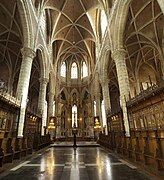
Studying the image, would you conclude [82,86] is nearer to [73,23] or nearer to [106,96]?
[73,23]

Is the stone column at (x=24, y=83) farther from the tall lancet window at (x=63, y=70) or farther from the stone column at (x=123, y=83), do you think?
the tall lancet window at (x=63, y=70)

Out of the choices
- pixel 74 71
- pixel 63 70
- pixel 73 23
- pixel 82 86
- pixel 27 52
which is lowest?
pixel 27 52

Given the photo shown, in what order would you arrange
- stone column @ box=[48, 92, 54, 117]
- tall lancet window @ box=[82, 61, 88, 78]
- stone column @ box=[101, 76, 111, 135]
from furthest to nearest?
tall lancet window @ box=[82, 61, 88, 78] < stone column @ box=[48, 92, 54, 117] < stone column @ box=[101, 76, 111, 135]

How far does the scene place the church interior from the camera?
19.9ft

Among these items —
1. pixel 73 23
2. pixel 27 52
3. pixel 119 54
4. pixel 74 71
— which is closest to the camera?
pixel 119 54

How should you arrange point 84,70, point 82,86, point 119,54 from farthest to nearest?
1. point 84,70
2. point 82,86
3. point 119,54

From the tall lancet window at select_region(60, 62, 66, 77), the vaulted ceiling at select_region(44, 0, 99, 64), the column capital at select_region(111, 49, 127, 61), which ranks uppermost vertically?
the vaulted ceiling at select_region(44, 0, 99, 64)

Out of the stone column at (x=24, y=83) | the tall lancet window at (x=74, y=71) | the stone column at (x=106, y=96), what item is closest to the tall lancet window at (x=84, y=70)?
the tall lancet window at (x=74, y=71)

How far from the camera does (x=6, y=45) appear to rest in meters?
17.9

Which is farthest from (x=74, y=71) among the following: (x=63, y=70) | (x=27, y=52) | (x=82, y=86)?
(x=27, y=52)

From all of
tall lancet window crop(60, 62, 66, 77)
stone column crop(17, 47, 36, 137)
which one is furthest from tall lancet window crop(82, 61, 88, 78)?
stone column crop(17, 47, 36, 137)

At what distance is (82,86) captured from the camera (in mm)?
30703

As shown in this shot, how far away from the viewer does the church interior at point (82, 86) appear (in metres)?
6.07

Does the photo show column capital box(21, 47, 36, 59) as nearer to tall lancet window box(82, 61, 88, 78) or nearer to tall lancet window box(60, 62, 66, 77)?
tall lancet window box(60, 62, 66, 77)
